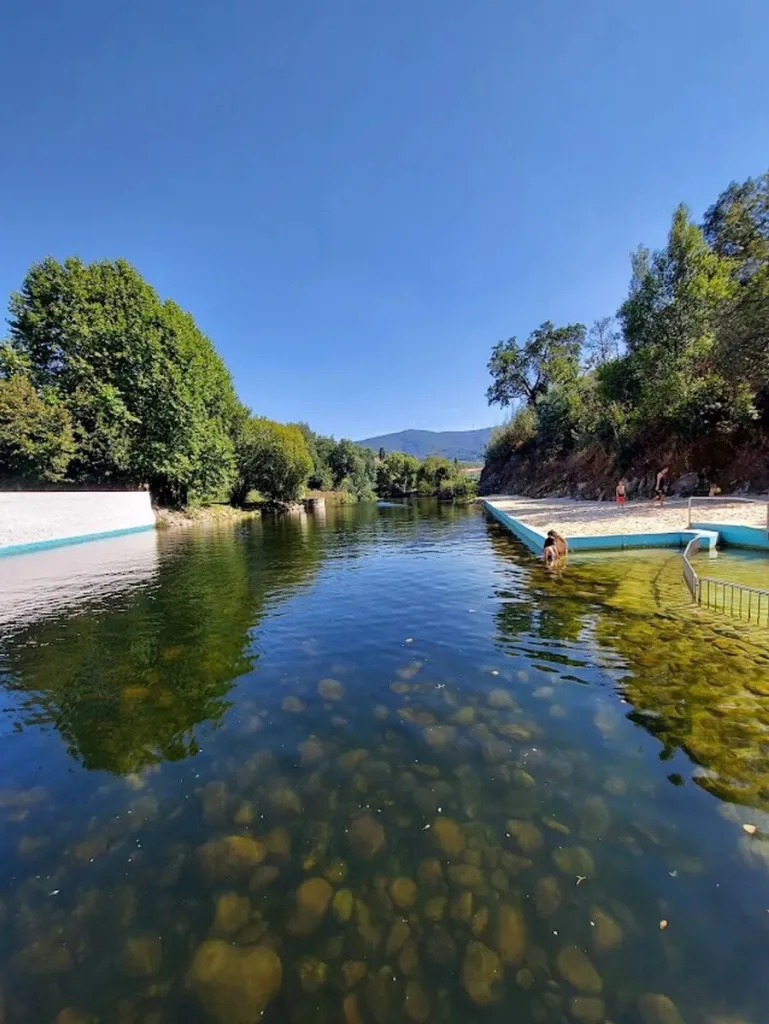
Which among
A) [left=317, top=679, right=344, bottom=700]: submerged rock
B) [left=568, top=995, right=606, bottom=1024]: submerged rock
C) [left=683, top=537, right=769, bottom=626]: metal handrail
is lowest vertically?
[left=317, top=679, right=344, bottom=700]: submerged rock

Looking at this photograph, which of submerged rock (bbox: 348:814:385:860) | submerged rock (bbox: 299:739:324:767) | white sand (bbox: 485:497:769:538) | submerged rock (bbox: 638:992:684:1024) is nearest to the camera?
submerged rock (bbox: 638:992:684:1024)

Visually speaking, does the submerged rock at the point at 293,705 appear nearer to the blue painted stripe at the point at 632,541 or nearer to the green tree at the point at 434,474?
Result: the blue painted stripe at the point at 632,541

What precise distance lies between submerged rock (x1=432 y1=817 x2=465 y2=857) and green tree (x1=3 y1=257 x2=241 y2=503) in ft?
110

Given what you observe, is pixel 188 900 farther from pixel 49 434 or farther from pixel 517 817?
pixel 49 434

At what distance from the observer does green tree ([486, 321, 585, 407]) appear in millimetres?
48516

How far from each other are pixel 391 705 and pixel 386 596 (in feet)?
16.6

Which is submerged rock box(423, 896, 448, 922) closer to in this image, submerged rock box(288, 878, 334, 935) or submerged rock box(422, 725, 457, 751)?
submerged rock box(288, 878, 334, 935)

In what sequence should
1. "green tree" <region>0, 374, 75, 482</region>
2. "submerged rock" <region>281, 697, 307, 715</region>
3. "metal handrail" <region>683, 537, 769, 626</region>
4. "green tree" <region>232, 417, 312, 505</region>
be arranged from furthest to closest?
1. "green tree" <region>232, 417, 312, 505</region>
2. "green tree" <region>0, 374, 75, 482</region>
3. "metal handrail" <region>683, 537, 769, 626</region>
4. "submerged rock" <region>281, 697, 307, 715</region>

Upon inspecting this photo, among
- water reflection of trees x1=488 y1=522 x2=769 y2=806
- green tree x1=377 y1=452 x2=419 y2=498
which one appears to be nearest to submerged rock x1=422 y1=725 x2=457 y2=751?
water reflection of trees x1=488 y1=522 x2=769 y2=806

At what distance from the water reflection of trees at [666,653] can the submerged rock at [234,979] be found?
3.41m

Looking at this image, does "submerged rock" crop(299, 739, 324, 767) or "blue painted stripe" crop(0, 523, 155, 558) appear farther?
"blue painted stripe" crop(0, 523, 155, 558)

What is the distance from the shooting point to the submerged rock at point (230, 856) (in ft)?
9.89

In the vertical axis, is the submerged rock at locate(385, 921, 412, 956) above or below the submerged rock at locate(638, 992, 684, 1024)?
below

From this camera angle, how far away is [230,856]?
10.3ft
